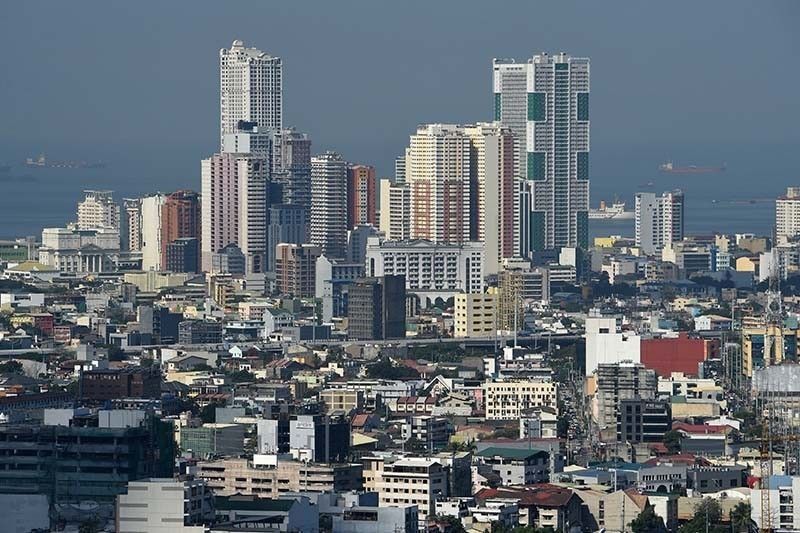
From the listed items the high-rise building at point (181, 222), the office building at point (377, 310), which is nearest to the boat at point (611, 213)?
the high-rise building at point (181, 222)

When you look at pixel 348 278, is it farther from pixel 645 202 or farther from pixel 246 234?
pixel 645 202

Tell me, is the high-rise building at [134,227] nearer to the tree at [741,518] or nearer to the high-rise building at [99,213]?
the high-rise building at [99,213]

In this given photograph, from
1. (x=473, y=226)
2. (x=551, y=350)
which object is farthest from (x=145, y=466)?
(x=473, y=226)

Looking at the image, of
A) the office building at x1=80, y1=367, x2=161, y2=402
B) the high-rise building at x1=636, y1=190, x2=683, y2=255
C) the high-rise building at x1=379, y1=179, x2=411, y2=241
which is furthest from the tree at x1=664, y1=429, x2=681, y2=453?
the high-rise building at x1=636, y1=190, x2=683, y2=255

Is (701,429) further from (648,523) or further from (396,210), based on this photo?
(396,210)

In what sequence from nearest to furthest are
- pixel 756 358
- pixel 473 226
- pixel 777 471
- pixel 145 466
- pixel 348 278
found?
pixel 145 466
pixel 777 471
pixel 756 358
pixel 348 278
pixel 473 226
